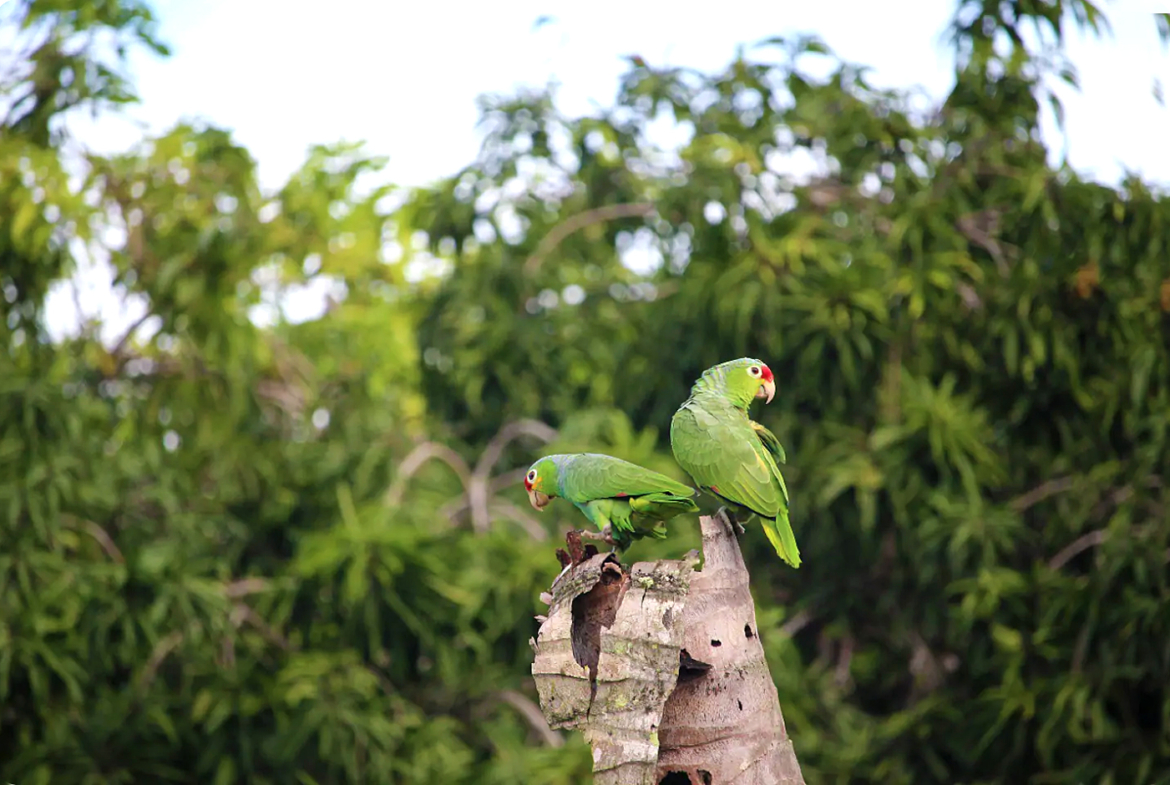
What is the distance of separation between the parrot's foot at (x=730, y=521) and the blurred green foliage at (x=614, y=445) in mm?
4104

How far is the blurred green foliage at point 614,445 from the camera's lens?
8.04 m

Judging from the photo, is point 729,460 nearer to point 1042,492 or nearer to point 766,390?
point 766,390

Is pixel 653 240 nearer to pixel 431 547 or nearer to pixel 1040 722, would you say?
pixel 431 547

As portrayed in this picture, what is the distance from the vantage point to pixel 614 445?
8.19 m

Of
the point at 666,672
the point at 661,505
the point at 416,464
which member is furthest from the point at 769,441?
the point at 416,464

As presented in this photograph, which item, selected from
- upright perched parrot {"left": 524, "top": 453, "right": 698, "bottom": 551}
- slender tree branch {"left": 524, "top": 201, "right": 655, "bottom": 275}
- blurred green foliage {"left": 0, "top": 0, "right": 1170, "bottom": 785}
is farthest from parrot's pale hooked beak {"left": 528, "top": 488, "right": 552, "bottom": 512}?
slender tree branch {"left": 524, "top": 201, "right": 655, "bottom": 275}

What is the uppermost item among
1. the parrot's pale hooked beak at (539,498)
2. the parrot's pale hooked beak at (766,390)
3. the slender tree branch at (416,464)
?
the parrot's pale hooked beak at (766,390)

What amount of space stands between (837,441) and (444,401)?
3349 mm

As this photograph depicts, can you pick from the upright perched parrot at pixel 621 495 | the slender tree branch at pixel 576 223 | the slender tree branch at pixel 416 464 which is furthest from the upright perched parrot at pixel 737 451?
the slender tree branch at pixel 576 223

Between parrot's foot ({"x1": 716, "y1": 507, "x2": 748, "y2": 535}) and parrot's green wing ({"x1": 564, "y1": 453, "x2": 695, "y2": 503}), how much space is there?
11 centimetres

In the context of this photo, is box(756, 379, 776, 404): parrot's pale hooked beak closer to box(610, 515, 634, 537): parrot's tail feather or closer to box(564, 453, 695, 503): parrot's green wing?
box(564, 453, 695, 503): parrot's green wing

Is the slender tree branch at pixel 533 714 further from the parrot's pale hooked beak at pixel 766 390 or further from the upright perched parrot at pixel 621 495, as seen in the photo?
the parrot's pale hooked beak at pixel 766 390

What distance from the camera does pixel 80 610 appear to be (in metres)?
8.30

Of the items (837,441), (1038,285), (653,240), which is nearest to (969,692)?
(837,441)
